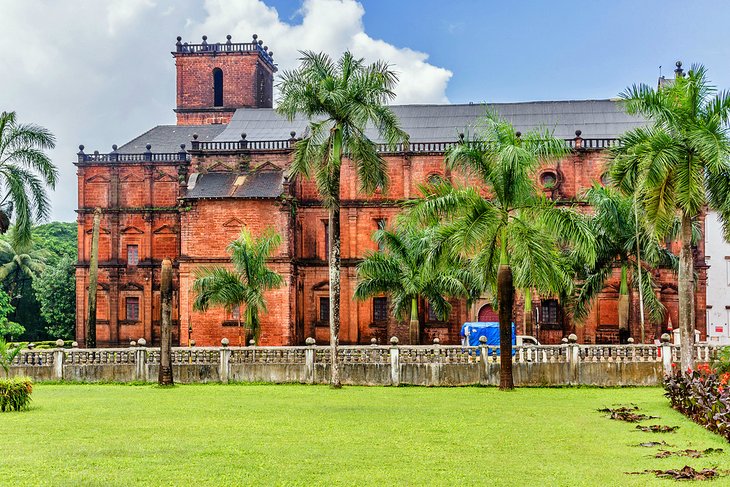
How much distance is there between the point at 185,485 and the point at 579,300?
26.6 metres

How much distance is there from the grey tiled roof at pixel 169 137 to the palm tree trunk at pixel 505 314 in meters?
31.5

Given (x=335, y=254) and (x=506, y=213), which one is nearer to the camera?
(x=506, y=213)

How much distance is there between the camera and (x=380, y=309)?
163ft

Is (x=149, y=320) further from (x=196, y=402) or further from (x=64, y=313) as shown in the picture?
(x=196, y=402)

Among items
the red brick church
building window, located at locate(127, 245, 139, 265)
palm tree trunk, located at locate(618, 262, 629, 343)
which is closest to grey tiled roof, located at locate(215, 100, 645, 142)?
the red brick church

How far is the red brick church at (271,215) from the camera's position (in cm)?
4694

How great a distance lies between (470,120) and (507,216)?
27662 millimetres

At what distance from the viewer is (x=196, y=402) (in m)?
22.6

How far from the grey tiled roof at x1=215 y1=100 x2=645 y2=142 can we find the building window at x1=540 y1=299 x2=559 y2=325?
8.87 meters

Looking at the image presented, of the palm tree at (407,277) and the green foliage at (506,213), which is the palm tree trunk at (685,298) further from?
the palm tree at (407,277)

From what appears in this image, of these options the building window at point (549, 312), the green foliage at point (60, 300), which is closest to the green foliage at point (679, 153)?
the building window at point (549, 312)

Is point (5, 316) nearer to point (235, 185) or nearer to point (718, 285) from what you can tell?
point (235, 185)

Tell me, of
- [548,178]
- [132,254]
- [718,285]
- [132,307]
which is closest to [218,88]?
[132,254]

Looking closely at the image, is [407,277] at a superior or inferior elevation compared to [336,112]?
inferior
